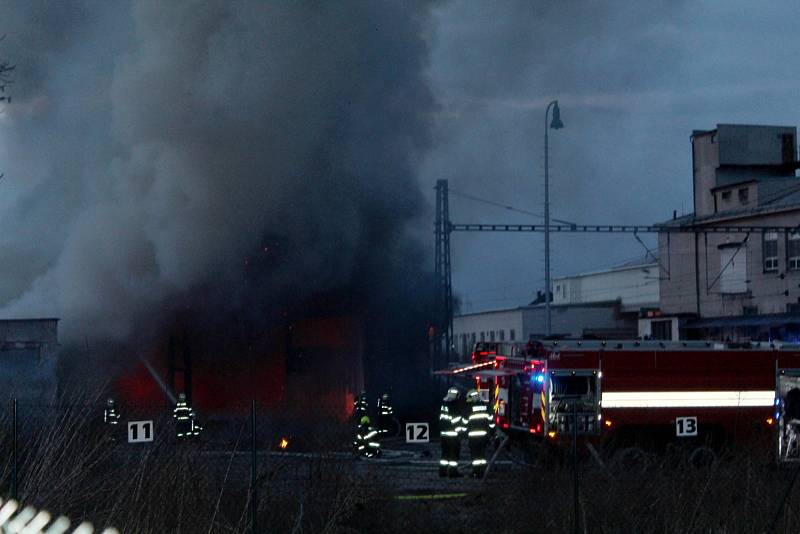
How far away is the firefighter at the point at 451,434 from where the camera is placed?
52.9 ft

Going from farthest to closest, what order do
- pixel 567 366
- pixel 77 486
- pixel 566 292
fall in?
pixel 566 292 < pixel 567 366 < pixel 77 486

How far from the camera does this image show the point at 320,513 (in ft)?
33.7

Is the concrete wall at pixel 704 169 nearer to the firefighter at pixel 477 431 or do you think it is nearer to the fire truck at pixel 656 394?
the fire truck at pixel 656 394

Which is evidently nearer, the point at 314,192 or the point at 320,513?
the point at 320,513

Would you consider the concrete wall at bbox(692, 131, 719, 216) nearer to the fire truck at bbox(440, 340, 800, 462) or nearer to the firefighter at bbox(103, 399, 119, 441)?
the fire truck at bbox(440, 340, 800, 462)

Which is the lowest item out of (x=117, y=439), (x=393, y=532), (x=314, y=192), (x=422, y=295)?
(x=393, y=532)

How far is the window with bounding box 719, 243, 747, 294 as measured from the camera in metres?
42.2

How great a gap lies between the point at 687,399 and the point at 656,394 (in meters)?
0.49

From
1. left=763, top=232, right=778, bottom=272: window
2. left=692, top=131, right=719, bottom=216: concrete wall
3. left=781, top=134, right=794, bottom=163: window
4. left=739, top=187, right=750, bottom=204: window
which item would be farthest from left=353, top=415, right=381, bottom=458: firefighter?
left=781, top=134, right=794, bottom=163: window

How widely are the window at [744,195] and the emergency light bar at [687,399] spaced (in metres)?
28.5

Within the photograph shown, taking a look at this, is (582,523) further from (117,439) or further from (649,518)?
(117,439)

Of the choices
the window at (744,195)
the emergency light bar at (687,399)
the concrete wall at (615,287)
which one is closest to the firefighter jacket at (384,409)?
the emergency light bar at (687,399)

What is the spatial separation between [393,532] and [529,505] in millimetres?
1311

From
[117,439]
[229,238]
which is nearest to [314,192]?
[229,238]
